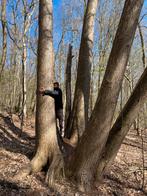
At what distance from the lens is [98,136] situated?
4996mm

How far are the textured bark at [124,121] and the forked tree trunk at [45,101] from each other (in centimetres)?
99

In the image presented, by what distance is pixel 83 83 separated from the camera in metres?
7.38

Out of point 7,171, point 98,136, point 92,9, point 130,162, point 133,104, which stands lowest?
point 130,162

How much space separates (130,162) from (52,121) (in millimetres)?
3089

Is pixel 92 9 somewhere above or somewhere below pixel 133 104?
above

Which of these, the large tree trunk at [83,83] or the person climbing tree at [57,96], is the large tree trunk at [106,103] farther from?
the large tree trunk at [83,83]

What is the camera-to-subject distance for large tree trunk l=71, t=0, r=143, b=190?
184 inches

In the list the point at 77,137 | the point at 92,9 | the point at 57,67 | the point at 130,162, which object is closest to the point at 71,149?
the point at 77,137

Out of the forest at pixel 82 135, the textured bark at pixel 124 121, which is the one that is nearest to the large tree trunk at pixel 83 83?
the forest at pixel 82 135

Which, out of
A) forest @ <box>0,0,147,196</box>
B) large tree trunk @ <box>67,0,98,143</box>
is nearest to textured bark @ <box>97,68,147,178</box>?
forest @ <box>0,0,147,196</box>

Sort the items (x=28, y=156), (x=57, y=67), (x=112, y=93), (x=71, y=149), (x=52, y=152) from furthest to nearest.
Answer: (x=57, y=67), (x=71, y=149), (x=28, y=156), (x=52, y=152), (x=112, y=93)

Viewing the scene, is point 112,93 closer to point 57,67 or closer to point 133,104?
point 133,104

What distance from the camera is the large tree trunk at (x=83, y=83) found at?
24.2 ft

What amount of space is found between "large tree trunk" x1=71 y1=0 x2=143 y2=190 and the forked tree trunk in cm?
67
